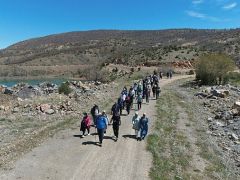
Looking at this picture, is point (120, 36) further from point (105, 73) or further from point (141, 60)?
point (105, 73)

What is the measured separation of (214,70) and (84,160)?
3535cm

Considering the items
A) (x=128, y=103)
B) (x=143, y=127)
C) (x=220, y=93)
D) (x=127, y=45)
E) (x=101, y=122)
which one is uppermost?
(x=101, y=122)

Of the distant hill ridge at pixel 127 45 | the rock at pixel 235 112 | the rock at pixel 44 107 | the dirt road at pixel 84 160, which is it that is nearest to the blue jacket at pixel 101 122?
the dirt road at pixel 84 160

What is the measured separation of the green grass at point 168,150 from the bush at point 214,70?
2144 cm

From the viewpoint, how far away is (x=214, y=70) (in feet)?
169

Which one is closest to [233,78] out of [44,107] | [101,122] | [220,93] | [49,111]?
[220,93]

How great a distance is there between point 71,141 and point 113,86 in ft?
102

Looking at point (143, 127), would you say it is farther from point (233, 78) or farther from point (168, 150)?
point (233, 78)

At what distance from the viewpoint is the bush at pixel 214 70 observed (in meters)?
51.7

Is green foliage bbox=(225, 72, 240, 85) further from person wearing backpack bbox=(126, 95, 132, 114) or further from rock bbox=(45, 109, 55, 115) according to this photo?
rock bbox=(45, 109, 55, 115)

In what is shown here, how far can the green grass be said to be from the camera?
59.2 feet

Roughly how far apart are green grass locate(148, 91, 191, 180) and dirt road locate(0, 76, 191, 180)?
1.50 ft

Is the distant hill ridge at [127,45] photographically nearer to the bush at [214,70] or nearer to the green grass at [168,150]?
the bush at [214,70]

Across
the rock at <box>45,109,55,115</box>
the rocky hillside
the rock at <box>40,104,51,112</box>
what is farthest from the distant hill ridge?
the rock at <box>45,109,55,115</box>
